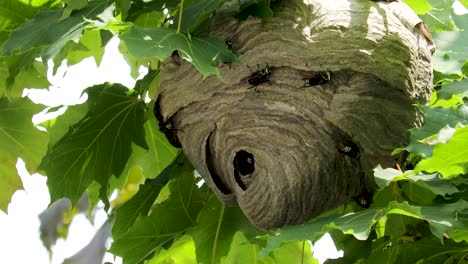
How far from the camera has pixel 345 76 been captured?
7.98 ft

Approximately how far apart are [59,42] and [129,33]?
0.69ft

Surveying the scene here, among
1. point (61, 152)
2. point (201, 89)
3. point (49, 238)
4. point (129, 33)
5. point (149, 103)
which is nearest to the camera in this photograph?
point (129, 33)

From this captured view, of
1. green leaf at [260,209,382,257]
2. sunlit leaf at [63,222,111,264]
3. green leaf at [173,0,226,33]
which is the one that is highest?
green leaf at [173,0,226,33]

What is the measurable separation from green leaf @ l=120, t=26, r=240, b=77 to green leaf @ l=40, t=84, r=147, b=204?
23.6 inches

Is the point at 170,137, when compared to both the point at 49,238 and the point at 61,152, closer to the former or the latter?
the point at 61,152

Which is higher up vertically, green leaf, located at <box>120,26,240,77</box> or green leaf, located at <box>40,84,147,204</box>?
green leaf, located at <box>120,26,240,77</box>

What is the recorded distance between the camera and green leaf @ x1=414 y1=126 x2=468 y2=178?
185 centimetres

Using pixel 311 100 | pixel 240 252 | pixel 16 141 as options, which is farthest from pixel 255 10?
pixel 16 141

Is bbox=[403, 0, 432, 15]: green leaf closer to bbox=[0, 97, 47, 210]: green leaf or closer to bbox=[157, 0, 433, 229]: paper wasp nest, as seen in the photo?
bbox=[157, 0, 433, 229]: paper wasp nest

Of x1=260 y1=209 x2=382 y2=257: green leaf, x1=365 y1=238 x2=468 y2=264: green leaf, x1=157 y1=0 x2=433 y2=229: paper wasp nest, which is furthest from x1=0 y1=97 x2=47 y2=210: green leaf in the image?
x1=260 y1=209 x2=382 y2=257: green leaf

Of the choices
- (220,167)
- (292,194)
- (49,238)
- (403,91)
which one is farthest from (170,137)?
(49,238)

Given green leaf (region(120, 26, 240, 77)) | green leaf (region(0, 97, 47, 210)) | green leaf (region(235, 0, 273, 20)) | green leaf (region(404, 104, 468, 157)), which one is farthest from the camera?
green leaf (region(0, 97, 47, 210))

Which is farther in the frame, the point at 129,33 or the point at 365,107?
the point at 365,107

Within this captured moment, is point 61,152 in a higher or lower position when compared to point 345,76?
lower
